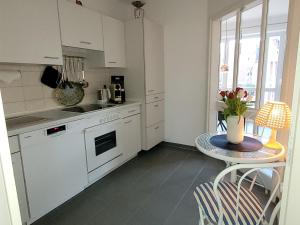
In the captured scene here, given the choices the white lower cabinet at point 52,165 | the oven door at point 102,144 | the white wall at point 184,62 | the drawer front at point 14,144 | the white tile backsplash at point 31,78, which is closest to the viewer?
the drawer front at point 14,144

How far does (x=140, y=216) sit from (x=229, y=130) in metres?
1.10

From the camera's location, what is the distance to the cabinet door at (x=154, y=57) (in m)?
2.85

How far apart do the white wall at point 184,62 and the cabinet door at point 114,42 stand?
2.38 ft

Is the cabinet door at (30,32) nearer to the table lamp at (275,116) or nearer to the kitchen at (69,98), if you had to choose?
the kitchen at (69,98)

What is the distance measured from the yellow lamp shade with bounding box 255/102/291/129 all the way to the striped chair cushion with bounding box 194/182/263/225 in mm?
518

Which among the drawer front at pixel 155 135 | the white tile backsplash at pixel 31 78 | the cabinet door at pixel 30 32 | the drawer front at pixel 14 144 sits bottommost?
the drawer front at pixel 155 135

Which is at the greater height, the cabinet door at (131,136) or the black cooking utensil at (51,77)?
the black cooking utensil at (51,77)

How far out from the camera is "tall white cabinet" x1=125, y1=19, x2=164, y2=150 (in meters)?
2.82

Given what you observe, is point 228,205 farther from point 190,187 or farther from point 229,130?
point 190,187

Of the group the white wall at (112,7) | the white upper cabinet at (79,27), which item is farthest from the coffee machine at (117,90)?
the white wall at (112,7)

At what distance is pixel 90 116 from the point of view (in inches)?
84.8

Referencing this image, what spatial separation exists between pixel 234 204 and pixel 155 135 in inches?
83.8

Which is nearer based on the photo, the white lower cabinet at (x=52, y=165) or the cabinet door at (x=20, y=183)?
the cabinet door at (x=20, y=183)

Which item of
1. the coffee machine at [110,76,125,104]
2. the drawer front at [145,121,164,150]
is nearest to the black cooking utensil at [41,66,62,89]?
the coffee machine at [110,76,125,104]
